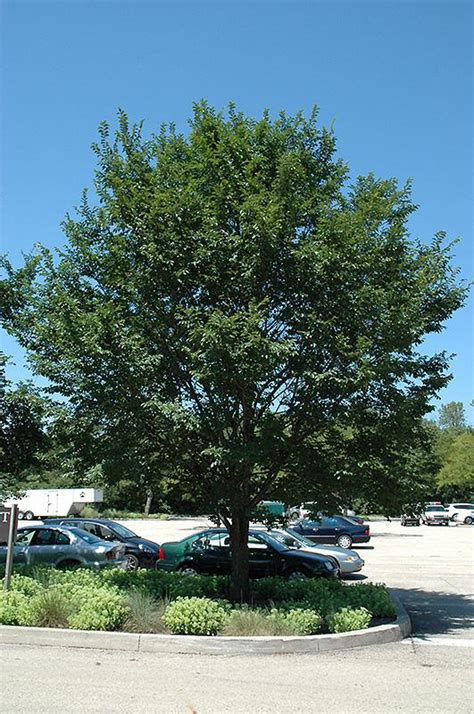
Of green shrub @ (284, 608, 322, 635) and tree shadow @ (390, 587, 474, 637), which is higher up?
green shrub @ (284, 608, 322, 635)

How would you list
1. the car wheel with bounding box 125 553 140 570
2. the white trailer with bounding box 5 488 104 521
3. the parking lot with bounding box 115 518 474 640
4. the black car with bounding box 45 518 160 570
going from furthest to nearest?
the white trailer with bounding box 5 488 104 521
the black car with bounding box 45 518 160 570
the car wheel with bounding box 125 553 140 570
the parking lot with bounding box 115 518 474 640

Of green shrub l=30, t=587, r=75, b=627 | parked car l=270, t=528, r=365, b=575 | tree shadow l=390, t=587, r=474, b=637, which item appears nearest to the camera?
green shrub l=30, t=587, r=75, b=627

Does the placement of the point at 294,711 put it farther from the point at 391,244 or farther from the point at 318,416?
the point at 391,244

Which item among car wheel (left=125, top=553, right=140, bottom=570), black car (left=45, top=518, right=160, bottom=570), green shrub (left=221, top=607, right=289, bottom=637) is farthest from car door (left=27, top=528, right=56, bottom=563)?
green shrub (left=221, top=607, right=289, bottom=637)

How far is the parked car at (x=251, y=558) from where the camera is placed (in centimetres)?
1498

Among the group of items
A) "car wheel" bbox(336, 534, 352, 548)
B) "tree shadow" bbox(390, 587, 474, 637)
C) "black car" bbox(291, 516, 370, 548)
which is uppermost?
"black car" bbox(291, 516, 370, 548)

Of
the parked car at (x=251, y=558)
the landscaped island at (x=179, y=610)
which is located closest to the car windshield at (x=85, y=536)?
the parked car at (x=251, y=558)

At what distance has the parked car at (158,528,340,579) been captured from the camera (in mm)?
14977

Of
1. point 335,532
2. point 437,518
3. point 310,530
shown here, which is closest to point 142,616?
point 310,530

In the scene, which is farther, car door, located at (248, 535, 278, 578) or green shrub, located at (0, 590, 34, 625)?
car door, located at (248, 535, 278, 578)

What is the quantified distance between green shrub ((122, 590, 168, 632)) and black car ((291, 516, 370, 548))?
18088mm

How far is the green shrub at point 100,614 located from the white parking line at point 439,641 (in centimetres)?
390

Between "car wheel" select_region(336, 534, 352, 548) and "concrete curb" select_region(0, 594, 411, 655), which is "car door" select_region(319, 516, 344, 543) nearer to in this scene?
"car wheel" select_region(336, 534, 352, 548)

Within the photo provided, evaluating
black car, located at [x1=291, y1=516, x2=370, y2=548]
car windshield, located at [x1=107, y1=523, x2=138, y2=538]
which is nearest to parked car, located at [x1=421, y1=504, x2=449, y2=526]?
black car, located at [x1=291, y1=516, x2=370, y2=548]
